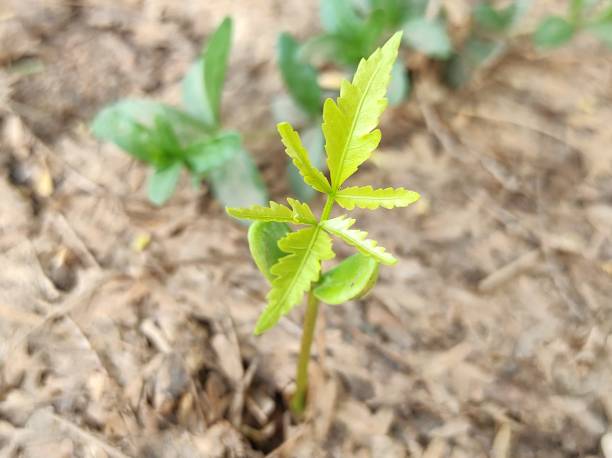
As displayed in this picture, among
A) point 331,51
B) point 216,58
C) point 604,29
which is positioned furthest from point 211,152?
point 604,29

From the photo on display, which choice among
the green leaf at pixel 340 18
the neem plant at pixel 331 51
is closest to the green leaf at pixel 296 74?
the neem plant at pixel 331 51

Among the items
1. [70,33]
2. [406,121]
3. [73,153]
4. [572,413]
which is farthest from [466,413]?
[70,33]

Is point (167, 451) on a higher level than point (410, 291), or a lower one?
higher

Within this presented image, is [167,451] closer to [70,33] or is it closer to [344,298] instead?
[344,298]

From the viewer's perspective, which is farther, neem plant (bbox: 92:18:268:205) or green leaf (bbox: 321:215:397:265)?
neem plant (bbox: 92:18:268:205)

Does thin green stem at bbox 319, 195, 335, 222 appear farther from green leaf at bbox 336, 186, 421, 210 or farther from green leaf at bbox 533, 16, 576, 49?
green leaf at bbox 533, 16, 576, 49

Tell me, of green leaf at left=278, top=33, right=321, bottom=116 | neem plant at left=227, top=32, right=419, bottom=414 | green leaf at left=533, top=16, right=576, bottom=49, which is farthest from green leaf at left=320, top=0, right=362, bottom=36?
neem plant at left=227, top=32, right=419, bottom=414
